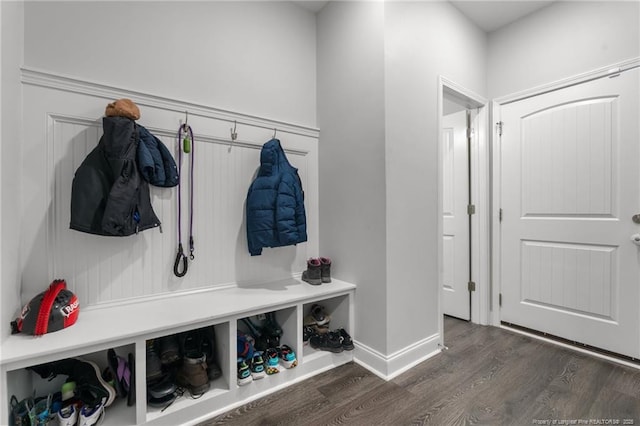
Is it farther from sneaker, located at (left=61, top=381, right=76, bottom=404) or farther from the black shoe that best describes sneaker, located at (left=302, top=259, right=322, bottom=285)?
sneaker, located at (left=61, top=381, right=76, bottom=404)

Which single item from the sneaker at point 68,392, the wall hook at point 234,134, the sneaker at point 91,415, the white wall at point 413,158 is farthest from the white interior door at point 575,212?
the sneaker at point 68,392

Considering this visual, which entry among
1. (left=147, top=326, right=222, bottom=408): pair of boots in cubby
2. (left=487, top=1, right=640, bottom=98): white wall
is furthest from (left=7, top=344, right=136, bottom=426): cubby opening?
(left=487, top=1, right=640, bottom=98): white wall

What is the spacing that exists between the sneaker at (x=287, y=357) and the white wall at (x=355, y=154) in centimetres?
50

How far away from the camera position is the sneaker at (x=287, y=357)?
5.55 feet

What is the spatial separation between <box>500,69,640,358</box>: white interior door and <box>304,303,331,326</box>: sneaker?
1650 mm

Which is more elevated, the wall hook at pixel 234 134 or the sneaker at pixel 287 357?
the wall hook at pixel 234 134

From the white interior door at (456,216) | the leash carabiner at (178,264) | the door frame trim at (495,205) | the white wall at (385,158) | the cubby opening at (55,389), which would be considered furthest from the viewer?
the white interior door at (456,216)

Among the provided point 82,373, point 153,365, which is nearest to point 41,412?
point 82,373

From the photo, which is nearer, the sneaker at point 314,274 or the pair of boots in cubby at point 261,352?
the pair of boots in cubby at point 261,352

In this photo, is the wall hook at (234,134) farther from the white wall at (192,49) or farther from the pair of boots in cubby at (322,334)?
the pair of boots in cubby at (322,334)

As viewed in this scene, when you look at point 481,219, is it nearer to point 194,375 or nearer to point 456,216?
point 456,216

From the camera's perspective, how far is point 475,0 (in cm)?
220

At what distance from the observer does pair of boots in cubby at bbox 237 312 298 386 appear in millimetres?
1581

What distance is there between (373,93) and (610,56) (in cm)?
172
